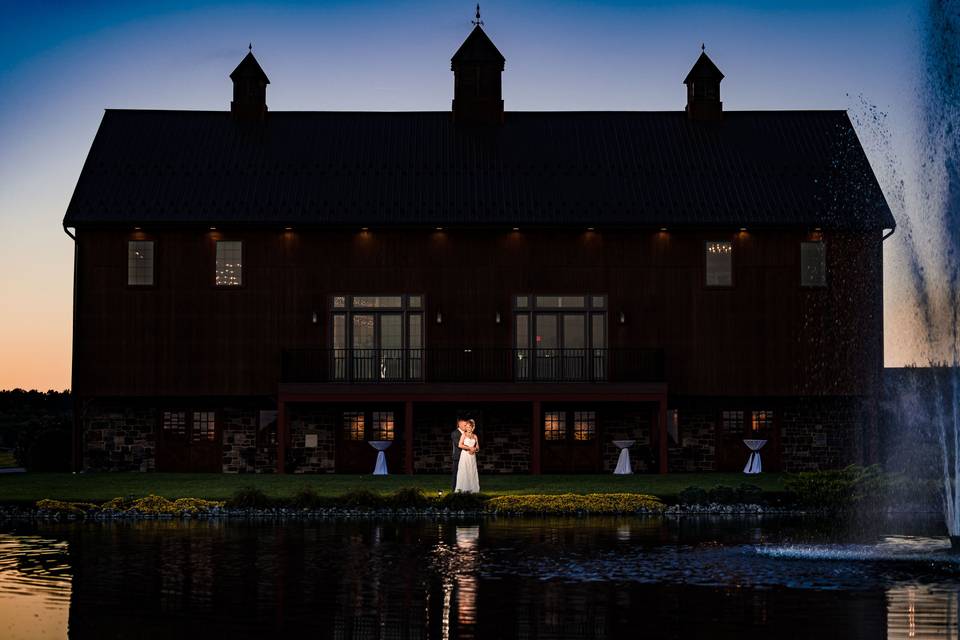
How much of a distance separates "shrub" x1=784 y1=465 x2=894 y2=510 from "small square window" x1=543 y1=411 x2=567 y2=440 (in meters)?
10.6

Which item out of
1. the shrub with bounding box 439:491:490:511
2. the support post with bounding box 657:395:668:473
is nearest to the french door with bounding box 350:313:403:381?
the support post with bounding box 657:395:668:473

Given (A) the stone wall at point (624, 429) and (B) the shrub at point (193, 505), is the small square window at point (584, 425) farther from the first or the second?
(B) the shrub at point (193, 505)

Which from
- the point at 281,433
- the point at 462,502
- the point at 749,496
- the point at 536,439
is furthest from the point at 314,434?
the point at 749,496

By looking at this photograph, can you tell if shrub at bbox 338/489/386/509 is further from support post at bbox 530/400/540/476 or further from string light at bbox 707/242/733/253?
string light at bbox 707/242/733/253

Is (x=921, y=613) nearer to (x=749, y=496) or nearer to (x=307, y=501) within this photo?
(x=749, y=496)

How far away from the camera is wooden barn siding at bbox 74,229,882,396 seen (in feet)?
121

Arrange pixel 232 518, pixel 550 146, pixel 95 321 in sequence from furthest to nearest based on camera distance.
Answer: pixel 550 146 < pixel 95 321 < pixel 232 518

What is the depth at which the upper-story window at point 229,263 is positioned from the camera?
37312 mm

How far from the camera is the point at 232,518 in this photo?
1030 inches

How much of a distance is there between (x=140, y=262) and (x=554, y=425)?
39.6 feet

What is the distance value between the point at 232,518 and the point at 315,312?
11709mm

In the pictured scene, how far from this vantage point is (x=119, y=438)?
37438 mm

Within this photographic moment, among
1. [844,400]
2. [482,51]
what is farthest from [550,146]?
[844,400]

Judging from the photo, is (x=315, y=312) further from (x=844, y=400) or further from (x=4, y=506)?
(x=844, y=400)
